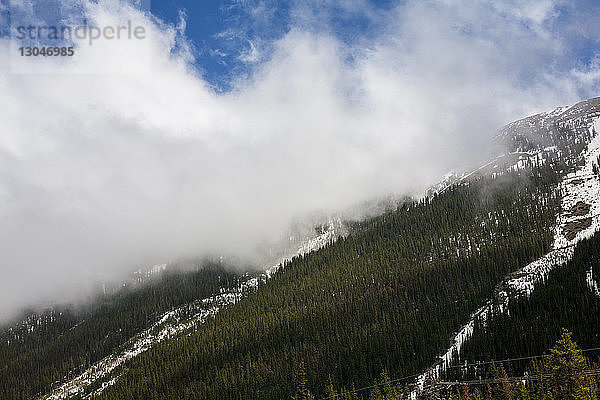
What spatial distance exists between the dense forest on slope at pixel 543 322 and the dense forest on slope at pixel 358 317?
474 inches

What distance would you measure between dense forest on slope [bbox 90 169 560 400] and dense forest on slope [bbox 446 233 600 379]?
12048 mm

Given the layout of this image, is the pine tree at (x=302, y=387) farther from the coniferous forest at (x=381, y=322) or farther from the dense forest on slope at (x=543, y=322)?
the dense forest on slope at (x=543, y=322)

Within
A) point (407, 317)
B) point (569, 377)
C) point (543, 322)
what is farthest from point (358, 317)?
point (569, 377)

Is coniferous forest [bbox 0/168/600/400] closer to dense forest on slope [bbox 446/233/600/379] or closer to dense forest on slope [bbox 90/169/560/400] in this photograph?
dense forest on slope [bbox 446/233/600/379]

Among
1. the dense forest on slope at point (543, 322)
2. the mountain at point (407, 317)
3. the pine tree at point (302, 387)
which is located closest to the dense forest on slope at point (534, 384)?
the pine tree at point (302, 387)

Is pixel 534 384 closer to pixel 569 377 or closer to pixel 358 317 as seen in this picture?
pixel 569 377

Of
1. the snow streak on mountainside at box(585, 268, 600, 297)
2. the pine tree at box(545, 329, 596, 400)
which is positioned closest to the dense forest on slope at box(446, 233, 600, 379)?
the snow streak on mountainside at box(585, 268, 600, 297)

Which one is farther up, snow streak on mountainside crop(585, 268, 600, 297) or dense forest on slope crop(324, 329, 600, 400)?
snow streak on mountainside crop(585, 268, 600, 297)

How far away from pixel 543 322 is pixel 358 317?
58977mm

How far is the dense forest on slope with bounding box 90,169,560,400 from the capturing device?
409 ft

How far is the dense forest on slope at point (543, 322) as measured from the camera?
101 m

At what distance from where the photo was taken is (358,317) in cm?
14712

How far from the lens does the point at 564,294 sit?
113062 millimetres

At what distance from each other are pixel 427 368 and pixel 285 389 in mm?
41461
